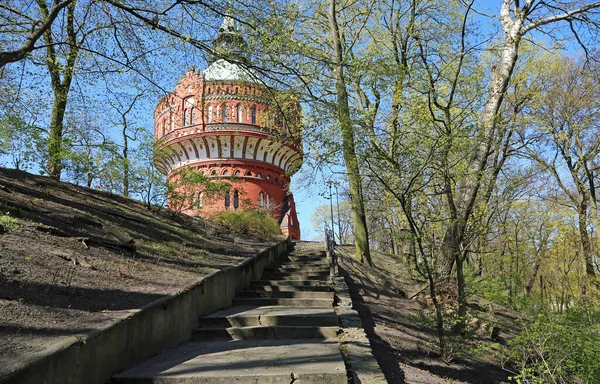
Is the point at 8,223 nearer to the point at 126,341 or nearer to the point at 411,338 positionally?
the point at 126,341

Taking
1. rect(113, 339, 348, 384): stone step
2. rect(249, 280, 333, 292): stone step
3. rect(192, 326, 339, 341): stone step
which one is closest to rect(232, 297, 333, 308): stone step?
rect(249, 280, 333, 292): stone step

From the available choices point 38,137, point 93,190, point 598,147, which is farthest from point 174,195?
point 598,147

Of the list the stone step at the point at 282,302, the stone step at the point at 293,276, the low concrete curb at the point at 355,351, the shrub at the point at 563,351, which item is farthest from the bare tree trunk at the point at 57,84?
the shrub at the point at 563,351

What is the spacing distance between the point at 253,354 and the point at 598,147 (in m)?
18.1

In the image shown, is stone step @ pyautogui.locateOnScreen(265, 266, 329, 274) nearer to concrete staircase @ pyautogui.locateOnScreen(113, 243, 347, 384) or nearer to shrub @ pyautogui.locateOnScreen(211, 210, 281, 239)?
concrete staircase @ pyautogui.locateOnScreen(113, 243, 347, 384)

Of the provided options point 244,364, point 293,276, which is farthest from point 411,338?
point 244,364

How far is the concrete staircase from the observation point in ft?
12.1

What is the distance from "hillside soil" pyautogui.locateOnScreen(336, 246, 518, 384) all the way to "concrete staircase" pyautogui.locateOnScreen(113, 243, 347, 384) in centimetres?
89

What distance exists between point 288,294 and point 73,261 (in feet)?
12.7

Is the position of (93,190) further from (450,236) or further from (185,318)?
(450,236)

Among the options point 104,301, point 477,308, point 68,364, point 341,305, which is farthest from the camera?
point 477,308

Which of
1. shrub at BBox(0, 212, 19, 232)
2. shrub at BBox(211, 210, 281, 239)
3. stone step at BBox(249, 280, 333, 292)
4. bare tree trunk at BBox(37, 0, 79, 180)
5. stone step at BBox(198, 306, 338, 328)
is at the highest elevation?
bare tree trunk at BBox(37, 0, 79, 180)

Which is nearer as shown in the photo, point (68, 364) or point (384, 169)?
point (68, 364)

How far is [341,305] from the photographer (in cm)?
700
